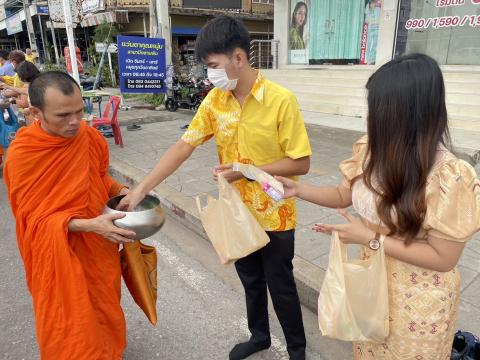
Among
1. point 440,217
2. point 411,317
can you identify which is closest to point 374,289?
point 411,317

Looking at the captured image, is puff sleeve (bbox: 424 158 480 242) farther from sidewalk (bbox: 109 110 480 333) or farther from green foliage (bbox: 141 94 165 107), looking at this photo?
green foliage (bbox: 141 94 165 107)

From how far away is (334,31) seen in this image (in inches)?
404

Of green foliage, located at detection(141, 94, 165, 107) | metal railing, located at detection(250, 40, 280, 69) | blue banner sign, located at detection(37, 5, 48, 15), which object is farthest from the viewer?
blue banner sign, located at detection(37, 5, 48, 15)

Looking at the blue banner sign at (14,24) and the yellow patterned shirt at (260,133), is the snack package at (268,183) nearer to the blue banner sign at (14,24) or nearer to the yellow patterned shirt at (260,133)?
the yellow patterned shirt at (260,133)

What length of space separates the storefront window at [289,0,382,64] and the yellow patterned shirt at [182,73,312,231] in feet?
29.1

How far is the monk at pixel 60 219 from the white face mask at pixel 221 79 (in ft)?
1.94

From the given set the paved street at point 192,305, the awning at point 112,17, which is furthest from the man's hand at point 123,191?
the awning at point 112,17

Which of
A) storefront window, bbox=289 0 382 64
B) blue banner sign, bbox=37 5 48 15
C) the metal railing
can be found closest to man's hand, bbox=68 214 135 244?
storefront window, bbox=289 0 382 64

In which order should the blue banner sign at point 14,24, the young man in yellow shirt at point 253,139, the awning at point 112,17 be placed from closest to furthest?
the young man in yellow shirt at point 253,139 → the awning at point 112,17 → the blue banner sign at point 14,24

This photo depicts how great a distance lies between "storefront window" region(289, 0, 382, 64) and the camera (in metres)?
9.46

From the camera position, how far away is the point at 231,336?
237cm

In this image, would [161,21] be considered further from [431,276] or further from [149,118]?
[431,276]

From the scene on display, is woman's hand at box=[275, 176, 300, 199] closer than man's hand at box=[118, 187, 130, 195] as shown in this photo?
Yes

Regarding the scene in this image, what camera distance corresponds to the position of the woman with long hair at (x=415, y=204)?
104cm
